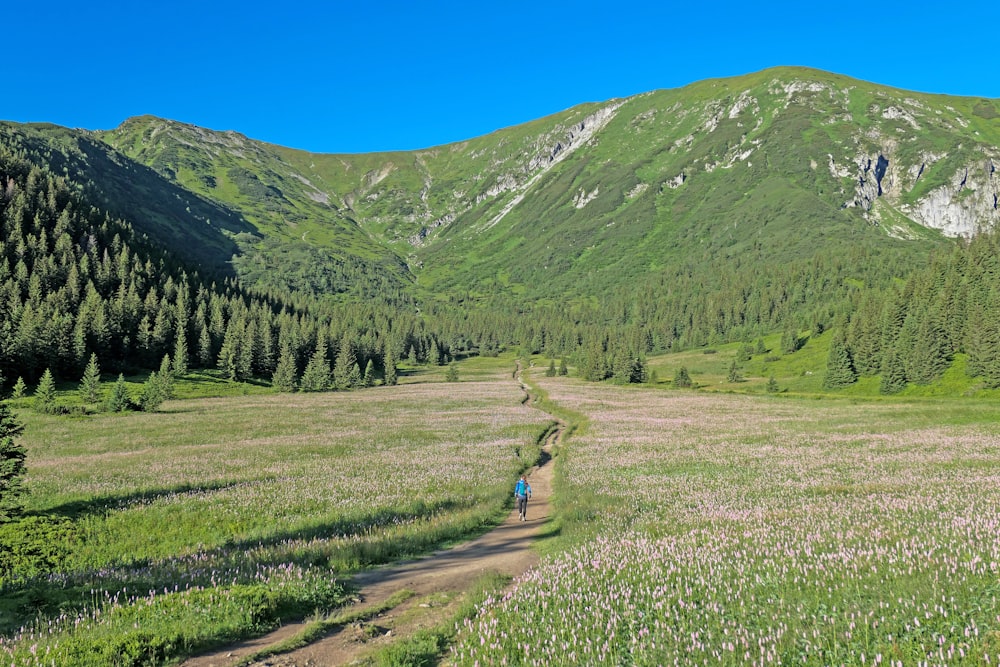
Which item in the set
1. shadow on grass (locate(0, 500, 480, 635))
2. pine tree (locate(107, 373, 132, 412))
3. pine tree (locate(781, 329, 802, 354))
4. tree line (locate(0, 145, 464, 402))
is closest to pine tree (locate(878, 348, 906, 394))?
pine tree (locate(781, 329, 802, 354))

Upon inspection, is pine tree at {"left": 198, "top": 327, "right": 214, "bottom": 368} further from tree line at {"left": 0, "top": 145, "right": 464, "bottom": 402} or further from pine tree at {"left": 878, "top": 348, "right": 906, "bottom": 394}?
pine tree at {"left": 878, "top": 348, "right": 906, "bottom": 394}

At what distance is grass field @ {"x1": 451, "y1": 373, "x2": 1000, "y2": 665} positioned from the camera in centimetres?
531

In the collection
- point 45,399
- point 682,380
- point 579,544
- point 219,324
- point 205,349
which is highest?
point 219,324

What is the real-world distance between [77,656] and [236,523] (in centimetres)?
986

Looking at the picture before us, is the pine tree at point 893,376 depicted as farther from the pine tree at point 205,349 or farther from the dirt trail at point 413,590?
the pine tree at point 205,349

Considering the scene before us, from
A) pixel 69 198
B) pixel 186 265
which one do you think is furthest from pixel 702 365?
pixel 69 198

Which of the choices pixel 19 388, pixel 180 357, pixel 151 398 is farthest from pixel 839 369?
pixel 19 388

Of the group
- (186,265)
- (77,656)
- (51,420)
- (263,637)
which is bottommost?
(51,420)

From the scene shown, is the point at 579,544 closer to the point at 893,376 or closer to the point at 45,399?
the point at 45,399

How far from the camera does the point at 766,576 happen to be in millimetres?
7480

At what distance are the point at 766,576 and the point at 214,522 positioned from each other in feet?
51.2

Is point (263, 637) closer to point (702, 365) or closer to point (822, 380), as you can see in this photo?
point (822, 380)

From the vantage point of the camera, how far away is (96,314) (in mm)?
101625

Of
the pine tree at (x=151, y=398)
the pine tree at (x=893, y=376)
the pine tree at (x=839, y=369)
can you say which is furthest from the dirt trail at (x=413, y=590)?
the pine tree at (x=839, y=369)
